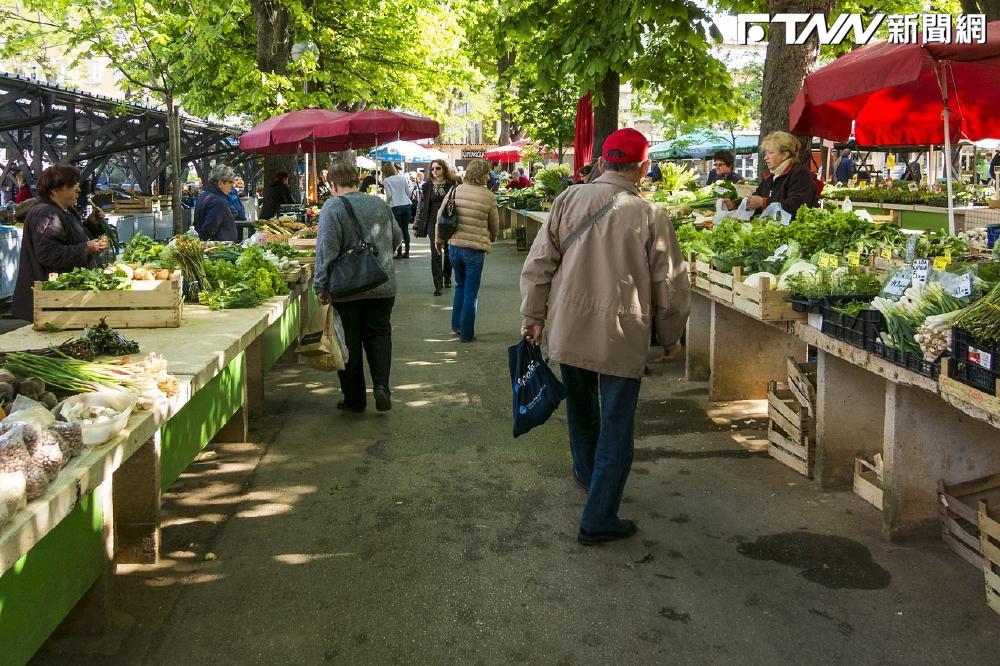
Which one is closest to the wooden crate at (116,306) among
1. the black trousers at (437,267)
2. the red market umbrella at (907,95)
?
the red market umbrella at (907,95)

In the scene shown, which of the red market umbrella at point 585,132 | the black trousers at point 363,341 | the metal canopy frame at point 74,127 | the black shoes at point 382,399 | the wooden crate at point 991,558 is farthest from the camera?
the metal canopy frame at point 74,127

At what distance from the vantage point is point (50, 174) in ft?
20.9

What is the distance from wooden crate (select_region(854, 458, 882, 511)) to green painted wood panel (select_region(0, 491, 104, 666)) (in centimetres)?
366

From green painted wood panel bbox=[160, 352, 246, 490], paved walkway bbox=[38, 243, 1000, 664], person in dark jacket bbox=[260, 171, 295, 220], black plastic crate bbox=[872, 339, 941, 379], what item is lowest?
paved walkway bbox=[38, 243, 1000, 664]

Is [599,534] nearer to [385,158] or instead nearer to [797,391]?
[797,391]

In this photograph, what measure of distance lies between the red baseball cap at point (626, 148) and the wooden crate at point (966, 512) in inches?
81.7

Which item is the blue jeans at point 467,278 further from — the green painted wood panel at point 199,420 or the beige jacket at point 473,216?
the green painted wood panel at point 199,420

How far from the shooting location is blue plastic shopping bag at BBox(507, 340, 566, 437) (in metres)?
4.79

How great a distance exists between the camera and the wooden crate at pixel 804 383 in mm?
5605

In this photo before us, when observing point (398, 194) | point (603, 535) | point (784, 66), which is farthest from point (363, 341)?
point (398, 194)

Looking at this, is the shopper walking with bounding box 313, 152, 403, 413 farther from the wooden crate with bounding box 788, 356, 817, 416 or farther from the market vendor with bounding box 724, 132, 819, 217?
the market vendor with bounding box 724, 132, 819, 217

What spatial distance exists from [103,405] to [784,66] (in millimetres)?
8134

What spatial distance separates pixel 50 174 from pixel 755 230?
4.85 m

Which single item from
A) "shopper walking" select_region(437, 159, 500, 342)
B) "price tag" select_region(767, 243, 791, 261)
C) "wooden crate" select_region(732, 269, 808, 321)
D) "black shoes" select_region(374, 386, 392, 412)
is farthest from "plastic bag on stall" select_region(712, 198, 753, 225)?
"black shoes" select_region(374, 386, 392, 412)
